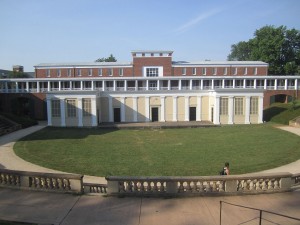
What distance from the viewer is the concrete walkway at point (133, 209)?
7770 mm

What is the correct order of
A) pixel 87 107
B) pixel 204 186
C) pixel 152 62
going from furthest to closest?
1. pixel 152 62
2. pixel 87 107
3. pixel 204 186

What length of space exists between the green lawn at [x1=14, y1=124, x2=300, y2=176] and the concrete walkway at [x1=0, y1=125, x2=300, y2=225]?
7.22 metres

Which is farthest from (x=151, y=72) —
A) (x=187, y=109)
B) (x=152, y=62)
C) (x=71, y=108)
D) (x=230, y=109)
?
(x=71, y=108)

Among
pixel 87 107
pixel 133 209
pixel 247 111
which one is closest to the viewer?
pixel 133 209

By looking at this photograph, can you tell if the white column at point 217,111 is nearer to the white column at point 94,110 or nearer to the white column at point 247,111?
the white column at point 247,111

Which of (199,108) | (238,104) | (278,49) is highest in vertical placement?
(278,49)

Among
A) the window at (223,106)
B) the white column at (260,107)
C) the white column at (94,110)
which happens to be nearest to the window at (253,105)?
the white column at (260,107)

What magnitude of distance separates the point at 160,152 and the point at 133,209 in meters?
14.3

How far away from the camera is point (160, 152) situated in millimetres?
22734

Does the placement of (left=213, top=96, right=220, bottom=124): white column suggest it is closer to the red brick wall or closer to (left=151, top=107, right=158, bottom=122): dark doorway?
(left=151, top=107, right=158, bottom=122): dark doorway

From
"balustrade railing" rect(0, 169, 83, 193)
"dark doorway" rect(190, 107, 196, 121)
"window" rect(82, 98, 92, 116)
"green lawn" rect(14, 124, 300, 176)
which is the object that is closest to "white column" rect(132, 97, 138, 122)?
"window" rect(82, 98, 92, 116)

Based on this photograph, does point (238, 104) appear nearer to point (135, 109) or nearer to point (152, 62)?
point (135, 109)

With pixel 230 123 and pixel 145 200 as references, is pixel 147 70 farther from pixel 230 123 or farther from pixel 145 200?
pixel 145 200

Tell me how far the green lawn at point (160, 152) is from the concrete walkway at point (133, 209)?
284 inches
